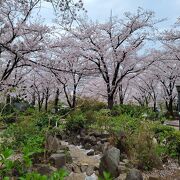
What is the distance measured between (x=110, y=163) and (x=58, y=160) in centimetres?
103

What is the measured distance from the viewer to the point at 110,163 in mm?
6695

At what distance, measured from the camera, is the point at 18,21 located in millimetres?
13891

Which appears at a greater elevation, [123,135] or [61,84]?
[61,84]

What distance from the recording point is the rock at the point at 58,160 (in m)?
6.74

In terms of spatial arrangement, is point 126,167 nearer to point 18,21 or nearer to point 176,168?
point 176,168

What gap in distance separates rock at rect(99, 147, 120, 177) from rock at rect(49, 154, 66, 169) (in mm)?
770

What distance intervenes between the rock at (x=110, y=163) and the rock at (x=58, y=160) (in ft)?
2.53

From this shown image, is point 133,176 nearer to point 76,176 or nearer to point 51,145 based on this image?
point 76,176

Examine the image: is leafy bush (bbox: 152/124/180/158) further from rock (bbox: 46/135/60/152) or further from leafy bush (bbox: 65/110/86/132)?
leafy bush (bbox: 65/110/86/132)

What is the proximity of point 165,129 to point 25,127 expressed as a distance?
3.86 m

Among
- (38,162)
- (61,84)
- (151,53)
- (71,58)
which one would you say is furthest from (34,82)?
(38,162)

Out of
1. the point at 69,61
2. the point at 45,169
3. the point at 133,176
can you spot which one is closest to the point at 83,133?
the point at 45,169

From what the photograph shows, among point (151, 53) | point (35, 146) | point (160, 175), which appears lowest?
point (160, 175)

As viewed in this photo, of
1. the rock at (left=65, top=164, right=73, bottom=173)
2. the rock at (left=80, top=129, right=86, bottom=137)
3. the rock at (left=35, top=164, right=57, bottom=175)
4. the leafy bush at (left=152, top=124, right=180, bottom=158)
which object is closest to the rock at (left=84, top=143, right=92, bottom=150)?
the rock at (left=80, top=129, right=86, bottom=137)
